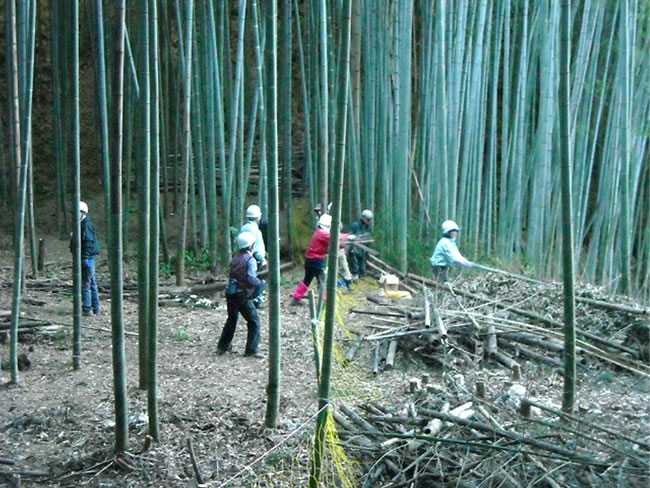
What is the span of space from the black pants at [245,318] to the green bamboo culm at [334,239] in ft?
8.64

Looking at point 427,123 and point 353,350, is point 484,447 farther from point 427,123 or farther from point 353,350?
point 427,123

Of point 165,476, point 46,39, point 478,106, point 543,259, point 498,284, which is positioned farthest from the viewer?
point 46,39

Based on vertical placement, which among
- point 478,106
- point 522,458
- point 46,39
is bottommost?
point 522,458

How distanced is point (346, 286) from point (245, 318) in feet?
10.6

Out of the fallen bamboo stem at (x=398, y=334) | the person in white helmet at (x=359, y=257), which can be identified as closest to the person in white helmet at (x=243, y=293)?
the fallen bamboo stem at (x=398, y=334)

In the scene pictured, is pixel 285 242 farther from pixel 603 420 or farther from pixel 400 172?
pixel 603 420

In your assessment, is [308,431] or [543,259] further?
[543,259]

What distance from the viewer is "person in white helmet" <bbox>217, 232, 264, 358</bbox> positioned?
6.14m

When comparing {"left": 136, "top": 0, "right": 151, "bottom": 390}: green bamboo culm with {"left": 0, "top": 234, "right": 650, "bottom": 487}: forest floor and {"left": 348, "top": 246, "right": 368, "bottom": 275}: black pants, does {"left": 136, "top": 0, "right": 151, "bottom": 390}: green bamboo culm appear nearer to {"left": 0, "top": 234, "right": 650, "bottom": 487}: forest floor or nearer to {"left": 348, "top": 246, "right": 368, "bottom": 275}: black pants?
{"left": 0, "top": 234, "right": 650, "bottom": 487}: forest floor

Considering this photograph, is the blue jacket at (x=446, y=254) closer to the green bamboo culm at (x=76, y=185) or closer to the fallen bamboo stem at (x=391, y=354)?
the fallen bamboo stem at (x=391, y=354)

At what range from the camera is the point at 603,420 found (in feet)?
11.8

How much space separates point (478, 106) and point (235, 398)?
6.44 meters

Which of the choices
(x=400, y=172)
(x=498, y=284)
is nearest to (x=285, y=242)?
(x=400, y=172)

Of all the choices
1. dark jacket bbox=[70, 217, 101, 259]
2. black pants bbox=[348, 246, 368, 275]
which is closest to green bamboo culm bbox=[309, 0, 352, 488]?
dark jacket bbox=[70, 217, 101, 259]
